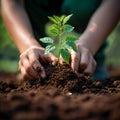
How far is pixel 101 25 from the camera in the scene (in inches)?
93.6

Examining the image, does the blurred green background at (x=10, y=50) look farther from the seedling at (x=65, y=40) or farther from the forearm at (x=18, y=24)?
the seedling at (x=65, y=40)

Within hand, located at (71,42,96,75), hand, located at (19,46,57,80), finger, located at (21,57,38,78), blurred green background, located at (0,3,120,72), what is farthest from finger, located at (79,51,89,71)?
blurred green background, located at (0,3,120,72)

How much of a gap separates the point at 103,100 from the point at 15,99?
325mm

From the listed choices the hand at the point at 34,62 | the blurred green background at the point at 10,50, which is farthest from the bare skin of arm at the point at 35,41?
the blurred green background at the point at 10,50

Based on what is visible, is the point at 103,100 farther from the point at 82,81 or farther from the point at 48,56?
the point at 48,56

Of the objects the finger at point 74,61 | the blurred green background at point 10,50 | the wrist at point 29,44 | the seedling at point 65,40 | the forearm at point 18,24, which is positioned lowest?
the finger at point 74,61

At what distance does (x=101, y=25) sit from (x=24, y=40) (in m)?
0.59

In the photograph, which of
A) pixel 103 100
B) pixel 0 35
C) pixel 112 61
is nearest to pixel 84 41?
pixel 103 100

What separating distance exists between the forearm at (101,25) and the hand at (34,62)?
33 cm

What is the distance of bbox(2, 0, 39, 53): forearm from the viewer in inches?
89.1

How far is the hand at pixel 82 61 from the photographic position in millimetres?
1895

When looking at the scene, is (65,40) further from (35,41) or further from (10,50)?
(10,50)

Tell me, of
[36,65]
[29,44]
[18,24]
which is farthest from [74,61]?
[18,24]

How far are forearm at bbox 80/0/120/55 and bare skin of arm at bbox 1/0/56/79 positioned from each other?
350 millimetres
